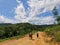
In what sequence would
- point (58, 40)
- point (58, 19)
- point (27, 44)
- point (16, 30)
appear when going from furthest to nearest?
point (58, 19) < point (16, 30) < point (27, 44) < point (58, 40)

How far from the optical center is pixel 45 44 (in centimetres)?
3086

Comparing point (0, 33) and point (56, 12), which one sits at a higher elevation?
point (56, 12)

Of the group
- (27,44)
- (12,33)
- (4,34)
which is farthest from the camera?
(12,33)

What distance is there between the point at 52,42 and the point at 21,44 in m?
5.03

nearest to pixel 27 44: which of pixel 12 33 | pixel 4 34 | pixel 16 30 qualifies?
pixel 4 34

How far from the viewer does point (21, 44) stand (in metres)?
33.7

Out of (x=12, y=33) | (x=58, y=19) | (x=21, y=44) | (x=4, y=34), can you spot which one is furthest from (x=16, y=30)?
(x=21, y=44)

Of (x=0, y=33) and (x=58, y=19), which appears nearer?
(x=0, y=33)

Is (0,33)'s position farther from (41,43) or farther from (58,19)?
(41,43)

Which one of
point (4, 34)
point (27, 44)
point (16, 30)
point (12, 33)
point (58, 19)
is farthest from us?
point (58, 19)

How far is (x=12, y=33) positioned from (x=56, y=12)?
55.7 feet

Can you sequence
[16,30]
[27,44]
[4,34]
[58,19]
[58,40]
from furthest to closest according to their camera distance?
1. [58,19]
2. [16,30]
3. [4,34]
4. [27,44]
5. [58,40]

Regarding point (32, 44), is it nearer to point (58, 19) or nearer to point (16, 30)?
point (16, 30)

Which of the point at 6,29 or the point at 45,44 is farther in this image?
the point at 6,29
